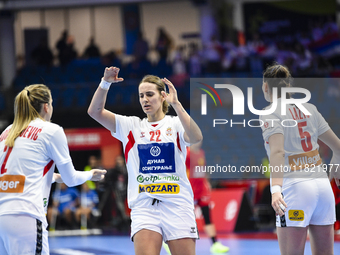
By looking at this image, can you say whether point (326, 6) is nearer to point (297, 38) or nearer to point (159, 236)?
point (297, 38)

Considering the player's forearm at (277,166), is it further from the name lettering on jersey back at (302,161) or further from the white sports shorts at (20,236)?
the white sports shorts at (20,236)

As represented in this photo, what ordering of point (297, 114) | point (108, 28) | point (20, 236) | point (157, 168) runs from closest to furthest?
point (20, 236)
point (297, 114)
point (157, 168)
point (108, 28)

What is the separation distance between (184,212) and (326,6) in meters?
16.3

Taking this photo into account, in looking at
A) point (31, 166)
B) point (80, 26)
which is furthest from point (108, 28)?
point (31, 166)

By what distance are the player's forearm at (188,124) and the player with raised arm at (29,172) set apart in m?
0.93

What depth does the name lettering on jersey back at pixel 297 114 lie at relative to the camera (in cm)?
341

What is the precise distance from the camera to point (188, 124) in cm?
360

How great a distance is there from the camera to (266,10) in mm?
17922

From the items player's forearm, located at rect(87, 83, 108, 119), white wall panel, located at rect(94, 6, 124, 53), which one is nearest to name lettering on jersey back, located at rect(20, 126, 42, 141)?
player's forearm, located at rect(87, 83, 108, 119)

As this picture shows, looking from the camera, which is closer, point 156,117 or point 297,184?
point 297,184

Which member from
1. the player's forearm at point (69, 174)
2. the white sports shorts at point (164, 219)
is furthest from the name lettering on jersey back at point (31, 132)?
the white sports shorts at point (164, 219)

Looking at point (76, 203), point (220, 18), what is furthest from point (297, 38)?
point (76, 203)

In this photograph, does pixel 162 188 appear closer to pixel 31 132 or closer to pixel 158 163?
pixel 158 163

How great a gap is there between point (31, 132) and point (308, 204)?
7.06ft
